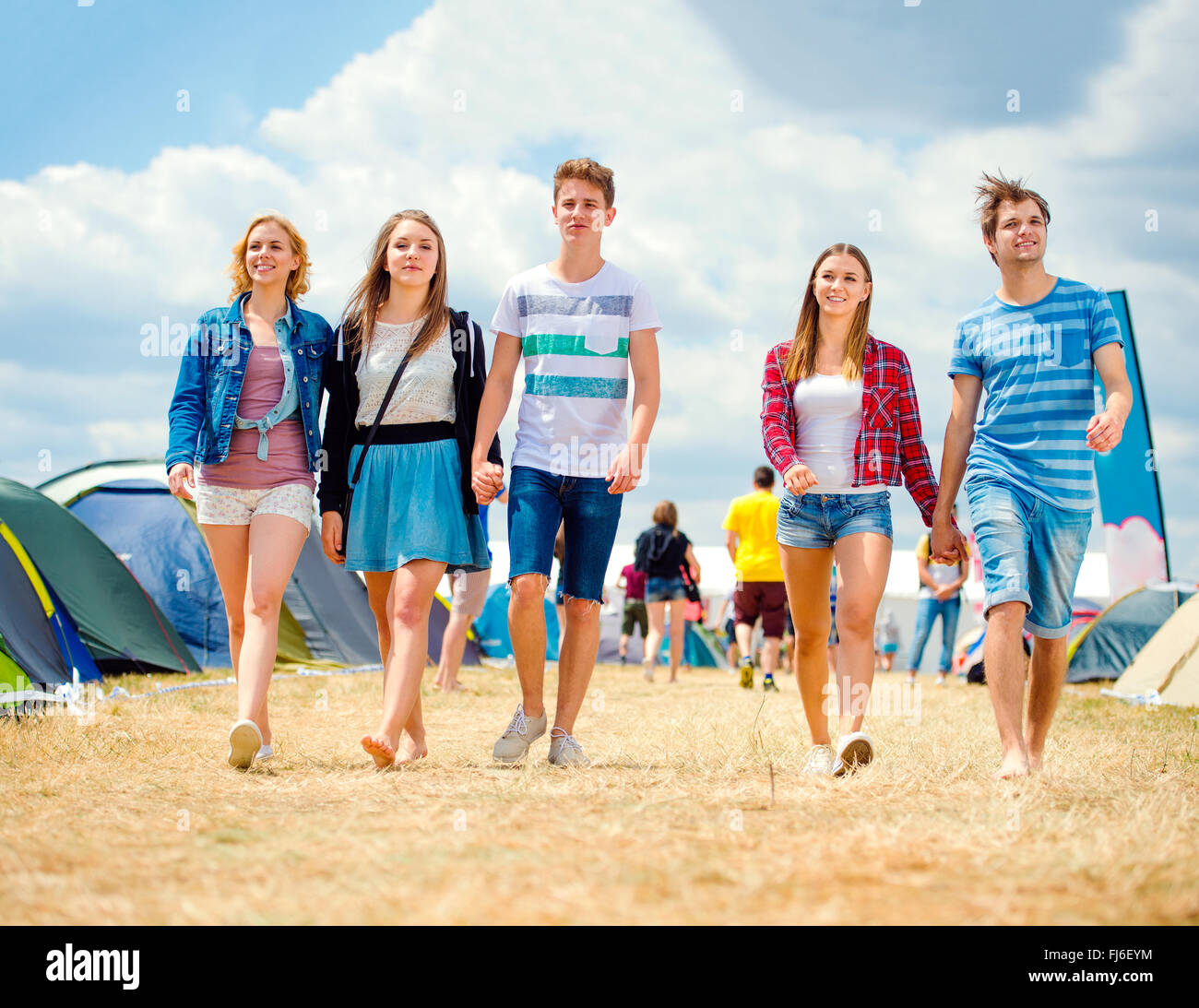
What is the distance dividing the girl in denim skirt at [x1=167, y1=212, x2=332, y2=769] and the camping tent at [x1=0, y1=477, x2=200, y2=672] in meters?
4.69

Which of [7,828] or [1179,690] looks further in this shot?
[1179,690]

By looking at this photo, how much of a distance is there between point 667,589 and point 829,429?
293 inches

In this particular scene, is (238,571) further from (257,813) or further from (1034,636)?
(1034,636)

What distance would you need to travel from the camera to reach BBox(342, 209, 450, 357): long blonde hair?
13.9 feet

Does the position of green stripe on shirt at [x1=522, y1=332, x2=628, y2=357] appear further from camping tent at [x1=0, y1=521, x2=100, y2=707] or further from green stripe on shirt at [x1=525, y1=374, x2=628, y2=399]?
camping tent at [x1=0, y1=521, x2=100, y2=707]

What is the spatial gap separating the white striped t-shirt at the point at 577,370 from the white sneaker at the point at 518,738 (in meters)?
0.94

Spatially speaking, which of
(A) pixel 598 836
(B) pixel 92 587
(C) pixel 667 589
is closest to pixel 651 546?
(C) pixel 667 589

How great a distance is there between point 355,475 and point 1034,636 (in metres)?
2.54

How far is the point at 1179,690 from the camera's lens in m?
8.01

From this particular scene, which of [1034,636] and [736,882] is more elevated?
[1034,636]

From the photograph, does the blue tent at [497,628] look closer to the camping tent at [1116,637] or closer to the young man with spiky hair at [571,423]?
the camping tent at [1116,637]

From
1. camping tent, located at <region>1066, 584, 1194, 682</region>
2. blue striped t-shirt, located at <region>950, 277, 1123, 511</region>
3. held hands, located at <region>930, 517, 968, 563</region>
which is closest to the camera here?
blue striped t-shirt, located at <region>950, 277, 1123, 511</region>

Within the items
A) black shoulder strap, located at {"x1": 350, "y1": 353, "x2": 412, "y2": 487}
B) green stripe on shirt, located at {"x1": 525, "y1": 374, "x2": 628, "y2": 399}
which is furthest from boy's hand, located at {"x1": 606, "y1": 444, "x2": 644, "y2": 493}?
black shoulder strap, located at {"x1": 350, "y1": 353, "x2": 412, "y2": 487}
